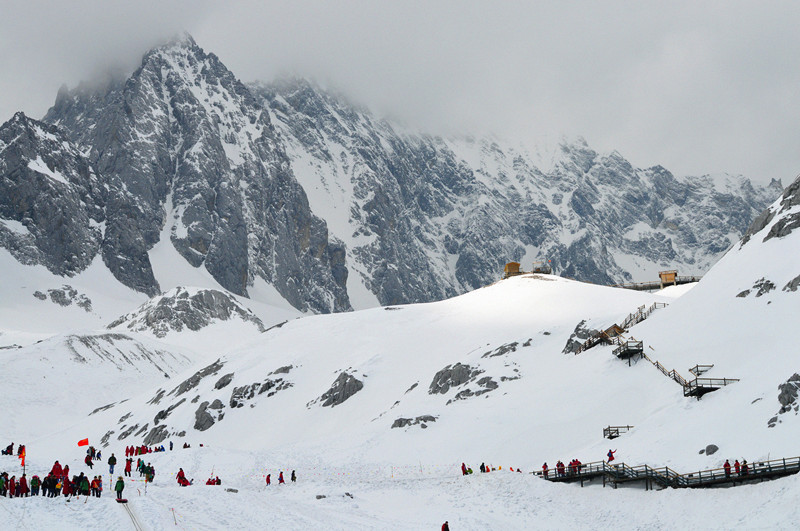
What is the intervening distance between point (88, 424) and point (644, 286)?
338 feet

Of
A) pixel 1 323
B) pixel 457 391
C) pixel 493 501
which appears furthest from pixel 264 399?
pixel 1 323

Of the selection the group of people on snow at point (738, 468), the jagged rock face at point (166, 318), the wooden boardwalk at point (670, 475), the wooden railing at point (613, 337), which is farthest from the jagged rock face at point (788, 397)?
the jagged rock face at point (166, 318)

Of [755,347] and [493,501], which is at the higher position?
[755,347]

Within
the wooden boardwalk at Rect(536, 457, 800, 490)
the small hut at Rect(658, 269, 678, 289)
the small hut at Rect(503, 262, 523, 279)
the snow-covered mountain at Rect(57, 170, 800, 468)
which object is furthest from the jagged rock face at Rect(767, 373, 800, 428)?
the small hut at Rect(503, 262, 523, 279)

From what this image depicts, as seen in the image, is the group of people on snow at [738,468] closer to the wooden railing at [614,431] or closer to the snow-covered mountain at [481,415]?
the snow-covered mountain at [481,415]

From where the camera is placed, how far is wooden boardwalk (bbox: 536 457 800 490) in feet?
118

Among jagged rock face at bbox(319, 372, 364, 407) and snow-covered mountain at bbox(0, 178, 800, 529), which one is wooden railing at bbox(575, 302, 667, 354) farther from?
jagged rock face at bbox(319, 372, 364, 407)

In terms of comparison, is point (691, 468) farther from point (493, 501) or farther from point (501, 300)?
point (501, 300)

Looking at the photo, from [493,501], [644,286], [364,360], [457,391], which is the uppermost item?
[644,286]

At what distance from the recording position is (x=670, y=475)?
129ft

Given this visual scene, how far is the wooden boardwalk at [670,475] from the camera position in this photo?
1417 inches

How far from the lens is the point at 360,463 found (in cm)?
5731

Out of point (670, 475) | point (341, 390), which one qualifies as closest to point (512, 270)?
point (341, 390)

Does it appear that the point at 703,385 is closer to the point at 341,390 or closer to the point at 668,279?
the point at 341,390
